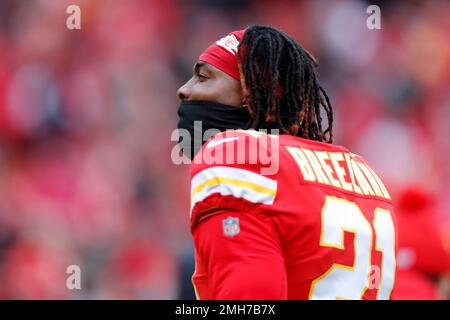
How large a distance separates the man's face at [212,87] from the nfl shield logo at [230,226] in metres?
0.57

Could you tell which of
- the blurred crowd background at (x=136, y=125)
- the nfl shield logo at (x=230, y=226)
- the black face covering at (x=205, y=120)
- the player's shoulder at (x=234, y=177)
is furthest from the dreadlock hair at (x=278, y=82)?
the blurred crowd background at (x=136, y=125)

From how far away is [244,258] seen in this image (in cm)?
212

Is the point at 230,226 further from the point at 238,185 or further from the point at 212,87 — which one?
the point at 212,87

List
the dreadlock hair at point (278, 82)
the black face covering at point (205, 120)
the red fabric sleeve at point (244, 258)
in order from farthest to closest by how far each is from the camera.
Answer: the black face covering at point (205, 120) → the dreadlock hair at point (278, 82) → the red fabric sleeve at point (244, 258)

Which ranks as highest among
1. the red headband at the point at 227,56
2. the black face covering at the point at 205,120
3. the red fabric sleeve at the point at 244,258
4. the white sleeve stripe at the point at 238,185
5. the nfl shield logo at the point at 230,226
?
the red headband at the point at 227,56

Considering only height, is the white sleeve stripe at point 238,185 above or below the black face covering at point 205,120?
below

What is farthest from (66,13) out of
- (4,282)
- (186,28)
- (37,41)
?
(4,282)

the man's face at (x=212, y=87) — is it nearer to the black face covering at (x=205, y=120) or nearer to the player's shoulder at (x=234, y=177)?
the black face covering at (x=205, y=120)

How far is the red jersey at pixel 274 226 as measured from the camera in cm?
214

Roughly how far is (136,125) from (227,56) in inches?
205

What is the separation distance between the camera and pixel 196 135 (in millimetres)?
2646

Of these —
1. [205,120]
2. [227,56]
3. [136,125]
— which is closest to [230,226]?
[205,120]

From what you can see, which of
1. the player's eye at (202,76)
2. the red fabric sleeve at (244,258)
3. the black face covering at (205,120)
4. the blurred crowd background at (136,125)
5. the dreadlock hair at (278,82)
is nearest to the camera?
the red fabric sleeve at (244,258)
